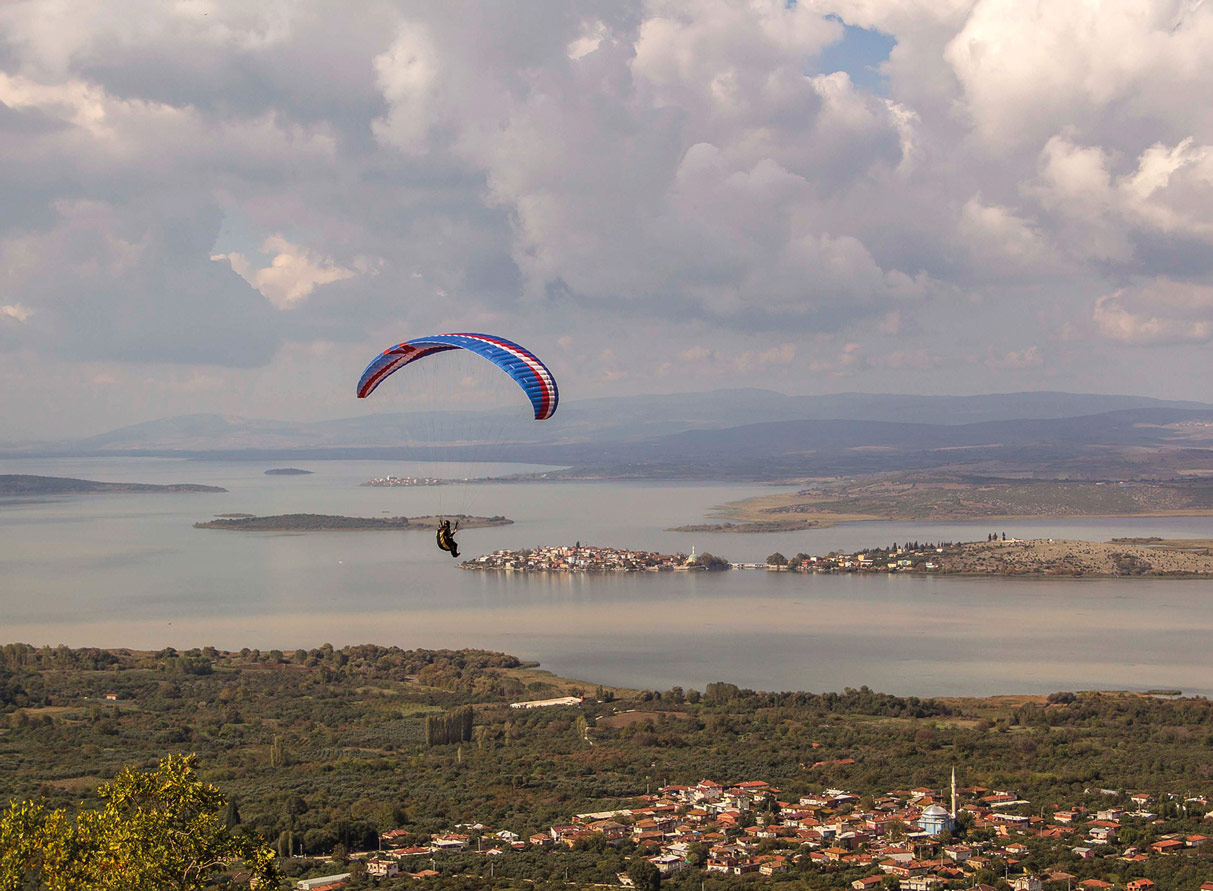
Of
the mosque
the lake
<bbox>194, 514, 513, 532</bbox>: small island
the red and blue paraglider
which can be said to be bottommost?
the mosque

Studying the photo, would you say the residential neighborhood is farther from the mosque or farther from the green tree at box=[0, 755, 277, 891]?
the green tree at box=[0, 755, 277, 891]

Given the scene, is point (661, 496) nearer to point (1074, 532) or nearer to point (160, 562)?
point (1074, 532)

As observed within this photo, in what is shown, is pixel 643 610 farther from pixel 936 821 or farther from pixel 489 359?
pixel 489 359

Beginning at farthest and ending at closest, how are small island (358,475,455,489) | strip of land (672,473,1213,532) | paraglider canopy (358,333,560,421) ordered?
small island (358,475,455,489) < strip of land (672,473,1213,532) < paraglider canopy (358,333,560,421)

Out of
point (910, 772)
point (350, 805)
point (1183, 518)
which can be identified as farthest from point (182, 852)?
point (1183, 518)

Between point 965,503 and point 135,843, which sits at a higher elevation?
point 965,503

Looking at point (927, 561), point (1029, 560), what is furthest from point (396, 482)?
point (1029, 560)

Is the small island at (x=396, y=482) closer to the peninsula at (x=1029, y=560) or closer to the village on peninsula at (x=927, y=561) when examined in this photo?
the village on peninsula at (x=927, y=561)

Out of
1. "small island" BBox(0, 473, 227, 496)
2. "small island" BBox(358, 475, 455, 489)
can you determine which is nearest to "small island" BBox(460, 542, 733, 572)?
"small island" BBox(0, 473, 227, 496)
